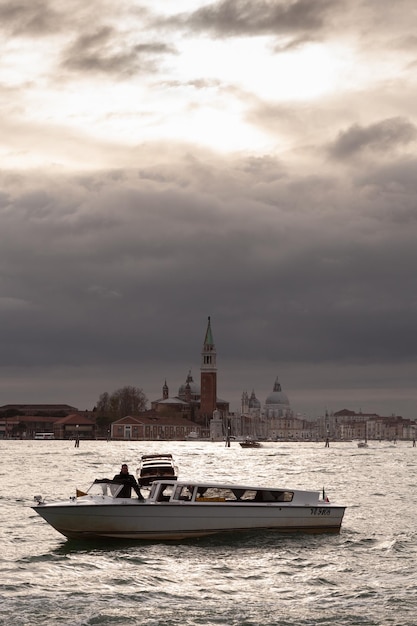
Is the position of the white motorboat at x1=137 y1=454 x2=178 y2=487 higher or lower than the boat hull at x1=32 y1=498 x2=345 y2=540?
higher

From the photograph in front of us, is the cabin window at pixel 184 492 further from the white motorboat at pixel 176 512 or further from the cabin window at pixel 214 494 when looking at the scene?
the cabin window at pixel 214 494

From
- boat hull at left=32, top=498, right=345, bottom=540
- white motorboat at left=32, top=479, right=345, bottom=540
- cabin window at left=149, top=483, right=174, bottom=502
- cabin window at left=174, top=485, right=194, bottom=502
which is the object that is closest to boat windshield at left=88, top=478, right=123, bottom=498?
white motorboat at left=32, top=479, right=345, bottom=540

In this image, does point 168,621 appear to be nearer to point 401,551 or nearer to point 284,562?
point 284,562

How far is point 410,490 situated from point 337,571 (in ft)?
130

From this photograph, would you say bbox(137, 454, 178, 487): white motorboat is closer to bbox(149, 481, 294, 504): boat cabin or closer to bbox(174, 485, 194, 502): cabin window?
bbox(149, 481, 294, 504): boat cabin

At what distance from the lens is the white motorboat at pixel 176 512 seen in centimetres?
3158

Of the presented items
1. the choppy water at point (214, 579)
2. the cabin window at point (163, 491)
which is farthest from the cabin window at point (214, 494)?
the choppy water at point (214, 579)

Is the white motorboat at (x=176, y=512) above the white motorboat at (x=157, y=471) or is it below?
below

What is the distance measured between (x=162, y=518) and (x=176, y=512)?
506mm

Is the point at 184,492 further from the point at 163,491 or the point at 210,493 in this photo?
the point at 210,493

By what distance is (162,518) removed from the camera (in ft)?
105

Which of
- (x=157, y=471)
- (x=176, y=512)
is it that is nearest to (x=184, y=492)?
(x=176, y=512)

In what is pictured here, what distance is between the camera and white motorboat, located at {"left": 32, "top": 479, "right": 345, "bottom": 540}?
31578mm

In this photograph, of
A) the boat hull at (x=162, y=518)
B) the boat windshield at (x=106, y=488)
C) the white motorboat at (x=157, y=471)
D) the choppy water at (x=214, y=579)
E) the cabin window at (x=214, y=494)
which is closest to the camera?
the choppy water at (x=214, y=579)
